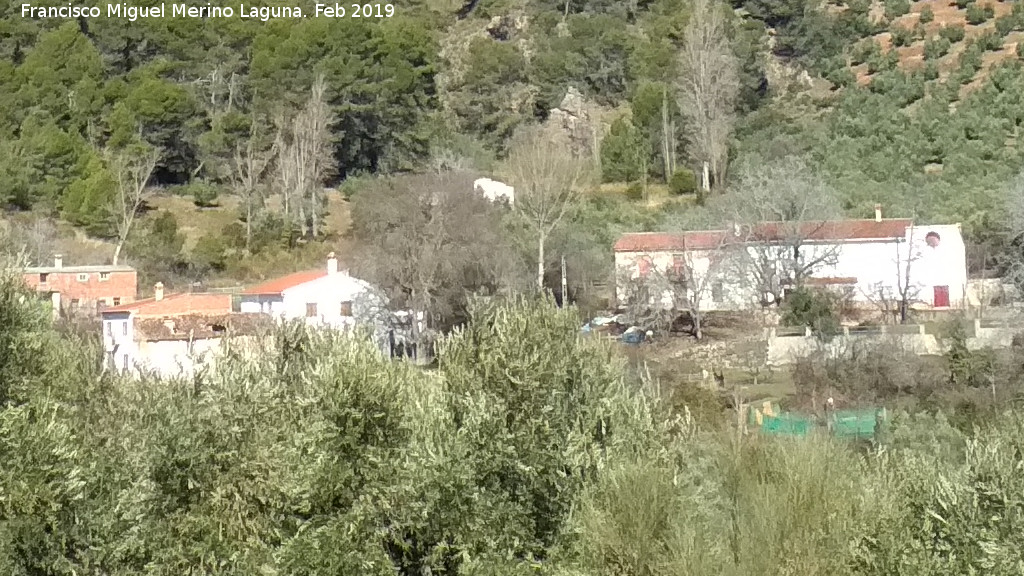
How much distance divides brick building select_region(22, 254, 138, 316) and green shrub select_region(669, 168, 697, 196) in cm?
1862

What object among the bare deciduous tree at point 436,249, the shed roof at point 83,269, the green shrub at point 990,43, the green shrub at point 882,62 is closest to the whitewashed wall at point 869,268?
the bare deciduous tree at point 436,249

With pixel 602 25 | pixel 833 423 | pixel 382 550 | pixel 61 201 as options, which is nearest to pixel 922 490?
pixel 382 550

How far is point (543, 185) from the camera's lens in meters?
38.2

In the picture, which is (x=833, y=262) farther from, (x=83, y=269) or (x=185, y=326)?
(x=83, y=269)

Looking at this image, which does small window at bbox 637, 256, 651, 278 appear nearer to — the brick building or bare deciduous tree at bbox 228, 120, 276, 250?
bare deciduous tree at bbox 228, 120, 276, 250

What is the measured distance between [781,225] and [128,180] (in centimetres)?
2134

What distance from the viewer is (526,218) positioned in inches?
1464

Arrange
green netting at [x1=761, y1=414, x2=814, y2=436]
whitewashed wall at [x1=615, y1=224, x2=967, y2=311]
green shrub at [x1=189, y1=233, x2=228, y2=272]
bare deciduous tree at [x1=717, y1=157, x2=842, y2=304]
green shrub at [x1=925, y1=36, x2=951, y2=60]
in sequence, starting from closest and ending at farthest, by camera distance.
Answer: green netting at [x1=761, y1=414, x2=814, y2=436] → bare deciduous tree at [x1=717, y1=157, x2=842, y2=304] → whitewashed wall at [x1=615, y1=224, x2=967, y2=311] → green shrub at [x1=189, y1=233, x2=228, y2=272] → green shrub at [x1=925, y1=36, x2=951, y2=60]

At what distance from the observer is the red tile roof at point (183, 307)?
30500 mm

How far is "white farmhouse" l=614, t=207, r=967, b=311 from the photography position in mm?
33219

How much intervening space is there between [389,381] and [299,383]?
1532 millimetres

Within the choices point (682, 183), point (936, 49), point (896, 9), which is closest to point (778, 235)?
point (682, 183)

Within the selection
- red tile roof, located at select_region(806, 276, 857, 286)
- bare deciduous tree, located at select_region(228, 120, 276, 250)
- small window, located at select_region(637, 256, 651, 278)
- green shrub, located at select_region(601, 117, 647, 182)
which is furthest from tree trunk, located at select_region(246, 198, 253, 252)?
red tile roof, located at select_region(806, 276, 857, 286)

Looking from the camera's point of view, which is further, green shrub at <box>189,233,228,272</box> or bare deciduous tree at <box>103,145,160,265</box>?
bare deciduous tree at <box>103,145,160,265</box>
